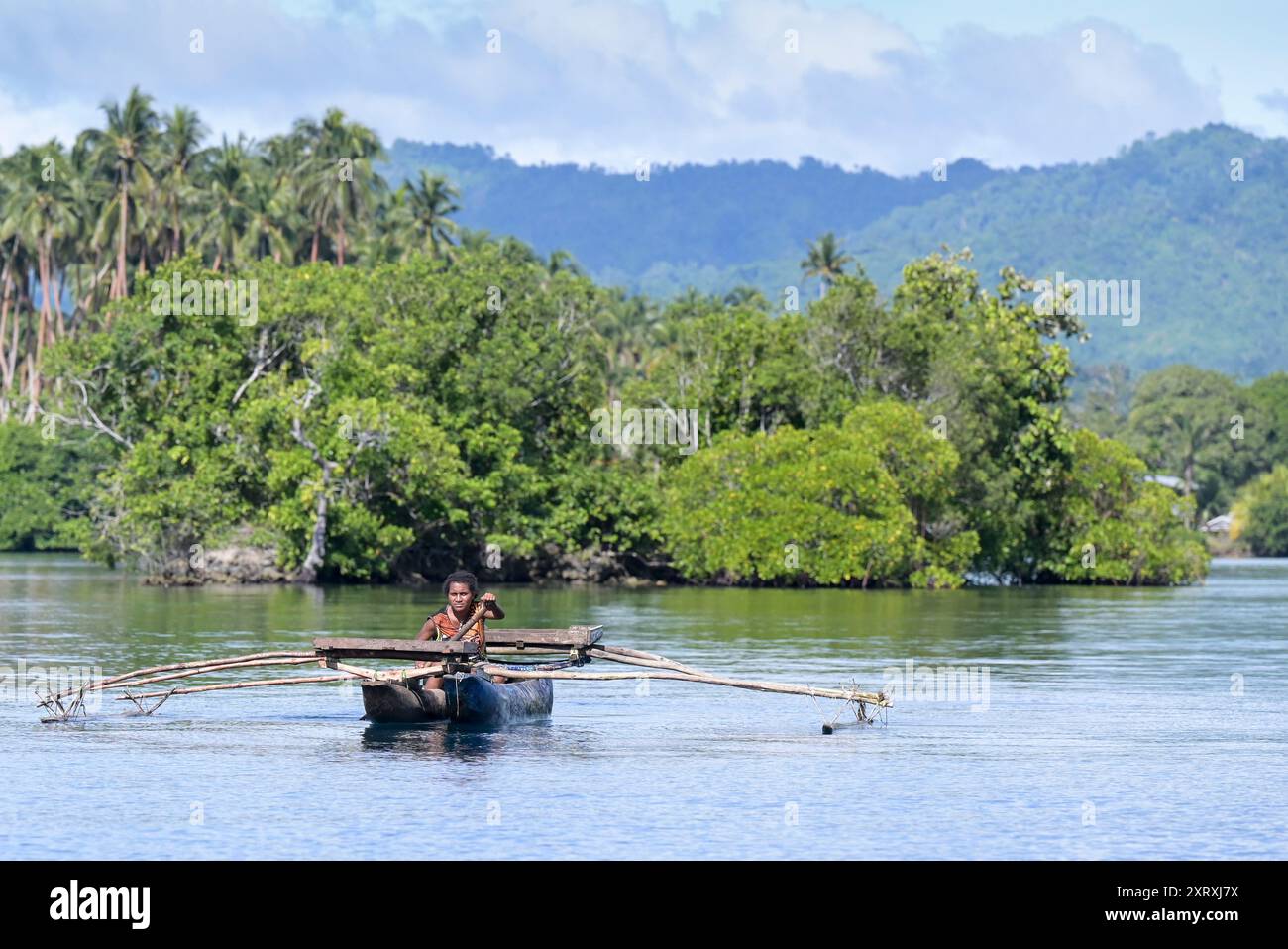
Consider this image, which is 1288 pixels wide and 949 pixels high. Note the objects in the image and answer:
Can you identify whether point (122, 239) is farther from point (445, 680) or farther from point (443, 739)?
point (443, 739)

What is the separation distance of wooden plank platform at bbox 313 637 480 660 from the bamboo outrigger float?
11mm

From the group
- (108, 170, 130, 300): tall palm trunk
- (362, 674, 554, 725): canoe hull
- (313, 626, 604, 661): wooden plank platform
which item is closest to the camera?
(313, 626, 604, 661): wooden plank platform

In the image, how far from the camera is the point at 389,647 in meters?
22.8

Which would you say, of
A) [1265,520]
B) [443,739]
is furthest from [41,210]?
[443,739]

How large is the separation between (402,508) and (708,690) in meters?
37.1

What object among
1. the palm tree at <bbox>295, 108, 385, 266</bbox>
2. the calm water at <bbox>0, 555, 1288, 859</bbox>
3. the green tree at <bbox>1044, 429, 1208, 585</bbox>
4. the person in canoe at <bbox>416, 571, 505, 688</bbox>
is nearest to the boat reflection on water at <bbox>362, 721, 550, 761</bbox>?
the calm water at <bbox>0, 555, 1288, 859</bbox>

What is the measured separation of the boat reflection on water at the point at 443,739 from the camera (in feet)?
73.9

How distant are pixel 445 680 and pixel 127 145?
76839mm

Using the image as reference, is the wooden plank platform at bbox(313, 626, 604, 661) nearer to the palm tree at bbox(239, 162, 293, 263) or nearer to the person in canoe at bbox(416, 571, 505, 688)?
the person in canoe at bbox(416, 571, 505, 688)

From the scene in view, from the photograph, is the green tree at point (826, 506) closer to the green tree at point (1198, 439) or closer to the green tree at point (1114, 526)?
the green tree at point (1114, 526)

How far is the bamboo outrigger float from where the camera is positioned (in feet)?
76.2

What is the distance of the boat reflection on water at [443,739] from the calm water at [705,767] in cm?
7
